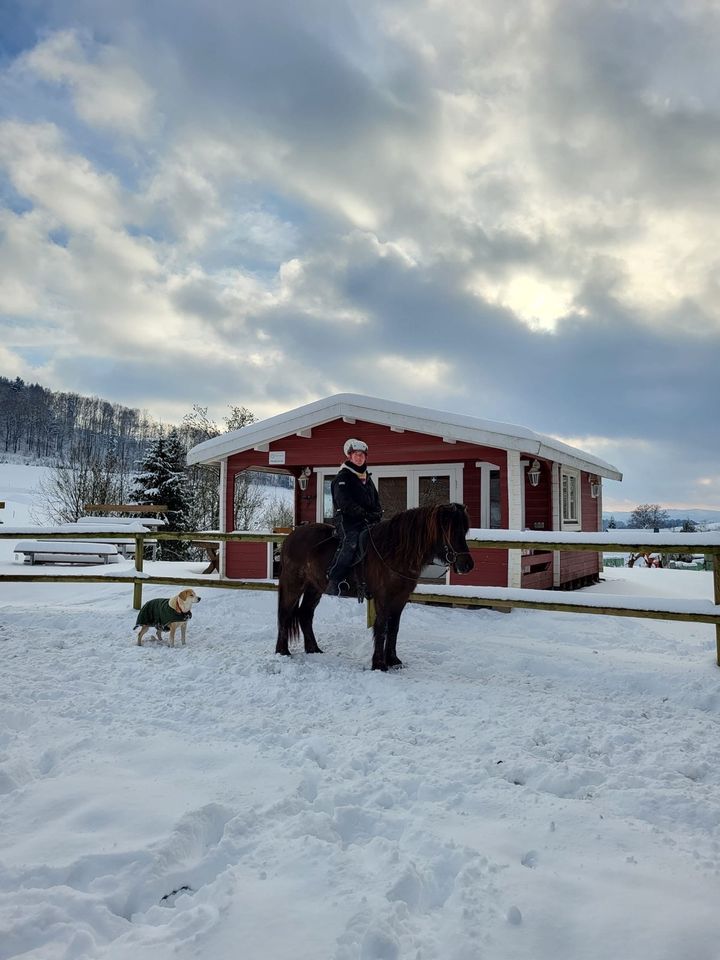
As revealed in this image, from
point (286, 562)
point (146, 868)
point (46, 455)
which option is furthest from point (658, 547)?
point (46, 455)

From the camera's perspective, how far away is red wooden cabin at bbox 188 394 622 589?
931 centimetres

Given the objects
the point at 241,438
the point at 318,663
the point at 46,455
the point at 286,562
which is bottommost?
the point at 318,663

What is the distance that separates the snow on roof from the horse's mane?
414cm

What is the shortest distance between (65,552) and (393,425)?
921 cm

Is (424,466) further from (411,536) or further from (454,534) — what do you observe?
(454,534)

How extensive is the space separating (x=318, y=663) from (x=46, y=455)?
7250cm

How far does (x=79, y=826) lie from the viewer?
2426 millimetres

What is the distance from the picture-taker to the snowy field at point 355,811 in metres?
1.84

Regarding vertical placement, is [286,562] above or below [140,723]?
above

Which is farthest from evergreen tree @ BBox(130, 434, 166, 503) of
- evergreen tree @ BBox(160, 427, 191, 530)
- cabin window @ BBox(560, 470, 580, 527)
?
cabin window @ BBox(560, 470, 580, 527)

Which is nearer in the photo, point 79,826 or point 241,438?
point 79,826

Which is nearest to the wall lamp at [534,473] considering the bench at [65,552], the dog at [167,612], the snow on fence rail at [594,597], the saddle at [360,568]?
the snow on fence rail at [594,597]

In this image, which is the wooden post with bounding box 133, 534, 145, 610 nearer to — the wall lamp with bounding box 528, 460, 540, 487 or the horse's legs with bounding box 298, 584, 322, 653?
the horse's legs with bounding box 298, 584, 322, 653

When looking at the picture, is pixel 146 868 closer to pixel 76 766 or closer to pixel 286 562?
pixel 76 766
